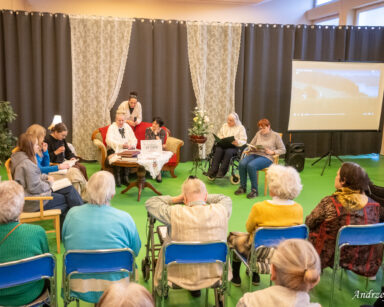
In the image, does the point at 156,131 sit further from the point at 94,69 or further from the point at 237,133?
the point at 94,69

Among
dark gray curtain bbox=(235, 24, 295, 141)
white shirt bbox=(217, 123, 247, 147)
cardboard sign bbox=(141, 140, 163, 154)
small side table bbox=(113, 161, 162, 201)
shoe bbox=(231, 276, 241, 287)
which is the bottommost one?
shoe bbox=(231, 276, 241, 287)

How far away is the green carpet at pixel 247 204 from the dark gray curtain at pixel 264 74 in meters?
1.37

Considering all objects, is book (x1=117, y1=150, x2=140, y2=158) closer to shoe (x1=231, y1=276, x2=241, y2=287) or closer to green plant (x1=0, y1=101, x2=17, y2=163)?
green plant (x1=0, y1=101, x2=17, y2=163)

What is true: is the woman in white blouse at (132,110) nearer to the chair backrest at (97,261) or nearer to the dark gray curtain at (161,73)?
the dark gray curtain at (161,73)

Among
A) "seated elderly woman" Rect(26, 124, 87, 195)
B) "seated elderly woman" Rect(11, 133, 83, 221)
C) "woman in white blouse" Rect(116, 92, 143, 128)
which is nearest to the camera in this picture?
"seated elderly woman" Rect(11, 133, 83, 221)

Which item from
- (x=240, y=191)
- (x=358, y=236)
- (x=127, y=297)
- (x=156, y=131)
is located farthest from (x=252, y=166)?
Result: (x=127, y=297)

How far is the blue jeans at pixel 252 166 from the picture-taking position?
5867 millimetres

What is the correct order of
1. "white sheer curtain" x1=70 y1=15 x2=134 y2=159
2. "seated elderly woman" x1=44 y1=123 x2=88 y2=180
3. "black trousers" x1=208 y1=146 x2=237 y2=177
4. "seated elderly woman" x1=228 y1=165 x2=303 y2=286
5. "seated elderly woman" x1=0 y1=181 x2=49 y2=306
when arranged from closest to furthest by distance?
"seated elderly woman" x1=0 y1=181 x2=49 y2=306 → "seated elderly woman" x1=228 y1=165 x2=303 y2=286 → "seated elderly woman" x1=44 y1=123 x2=88 y2=180 → "black trousers" x1=208 y1=146 x2=237 y2=177 → "white sheer curtain" x1=70 y1=15 x2=134 y2=159

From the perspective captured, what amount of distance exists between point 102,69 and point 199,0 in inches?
121

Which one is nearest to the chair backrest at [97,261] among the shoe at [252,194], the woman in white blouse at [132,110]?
the shoe at [252,194]

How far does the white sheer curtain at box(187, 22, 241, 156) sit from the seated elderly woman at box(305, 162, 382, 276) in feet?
17.5

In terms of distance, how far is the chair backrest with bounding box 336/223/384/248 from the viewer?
272 cm

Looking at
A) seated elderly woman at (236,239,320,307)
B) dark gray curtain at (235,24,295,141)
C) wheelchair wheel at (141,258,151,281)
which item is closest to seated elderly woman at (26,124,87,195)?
wheelchair wheel at (141,258,151,281)

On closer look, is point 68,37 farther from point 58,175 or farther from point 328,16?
point 328,16
